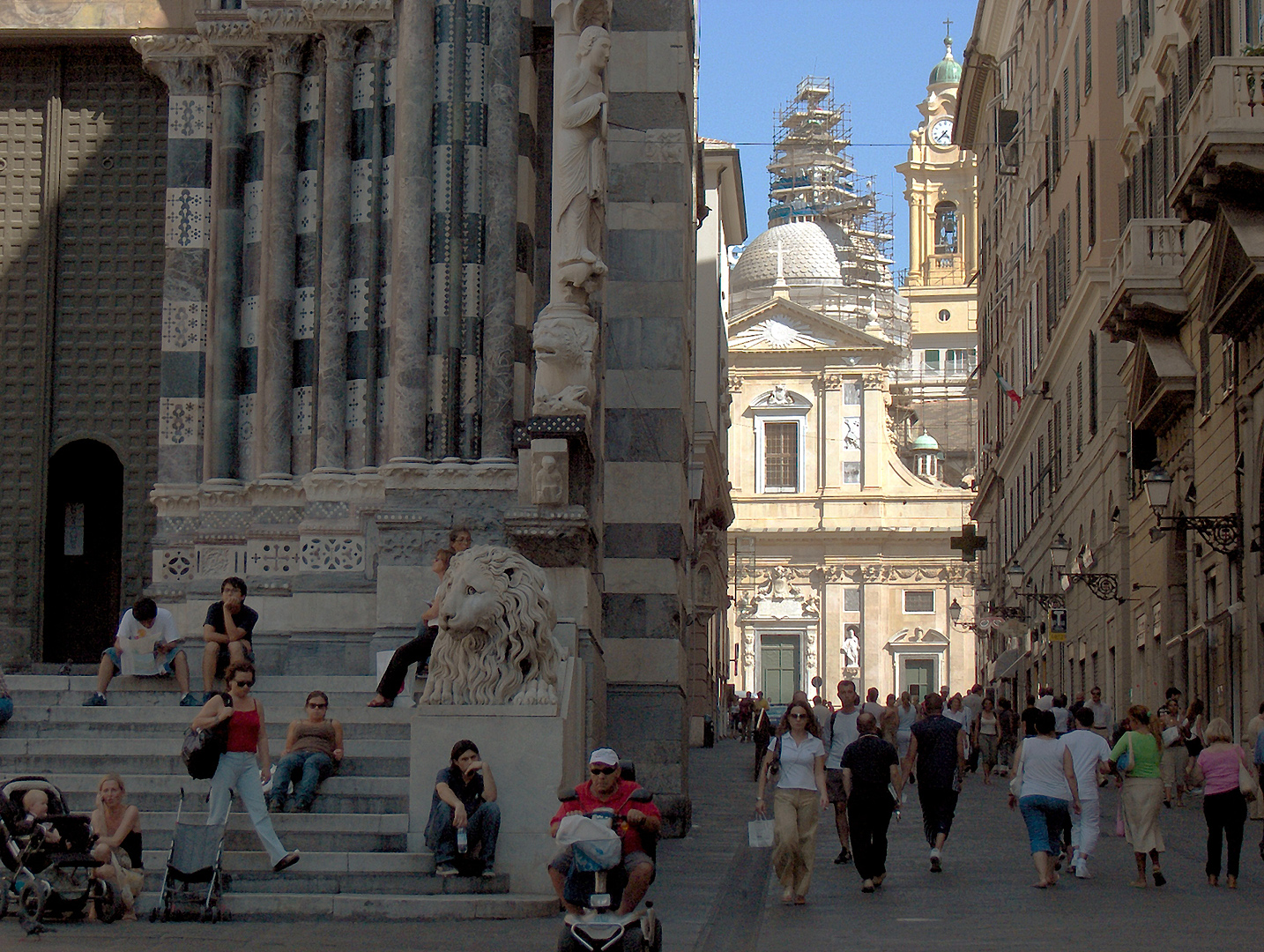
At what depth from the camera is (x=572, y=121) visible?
60.5ft

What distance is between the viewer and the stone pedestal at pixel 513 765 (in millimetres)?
14141

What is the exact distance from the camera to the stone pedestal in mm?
14141

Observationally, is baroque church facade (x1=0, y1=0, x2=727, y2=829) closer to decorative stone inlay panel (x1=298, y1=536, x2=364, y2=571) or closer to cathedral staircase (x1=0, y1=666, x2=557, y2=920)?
decorative stone inlay panel (x1=298, y1=536, x2=364, y2=571)

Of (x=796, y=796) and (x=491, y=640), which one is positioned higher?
(x=491, y=640)

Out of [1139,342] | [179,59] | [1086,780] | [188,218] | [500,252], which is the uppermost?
[179,59]

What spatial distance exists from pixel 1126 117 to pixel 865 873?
21.3 metres

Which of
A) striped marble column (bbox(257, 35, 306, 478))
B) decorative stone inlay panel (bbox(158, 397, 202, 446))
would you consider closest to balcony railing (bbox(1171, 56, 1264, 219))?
striped marble column (bbox(257, 35, 306, 478))

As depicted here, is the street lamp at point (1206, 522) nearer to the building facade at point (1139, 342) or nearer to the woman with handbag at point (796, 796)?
the building facade at point (1139, 342)

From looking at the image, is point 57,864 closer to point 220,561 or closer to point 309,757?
point 309,757

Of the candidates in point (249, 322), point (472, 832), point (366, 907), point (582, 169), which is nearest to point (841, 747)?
point (582, 169)

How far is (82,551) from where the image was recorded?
21422mm

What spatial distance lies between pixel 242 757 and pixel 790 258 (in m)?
91.7

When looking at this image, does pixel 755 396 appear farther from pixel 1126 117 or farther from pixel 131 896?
pixel 131 896

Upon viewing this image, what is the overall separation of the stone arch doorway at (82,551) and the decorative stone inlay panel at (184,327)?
4.91 feet
